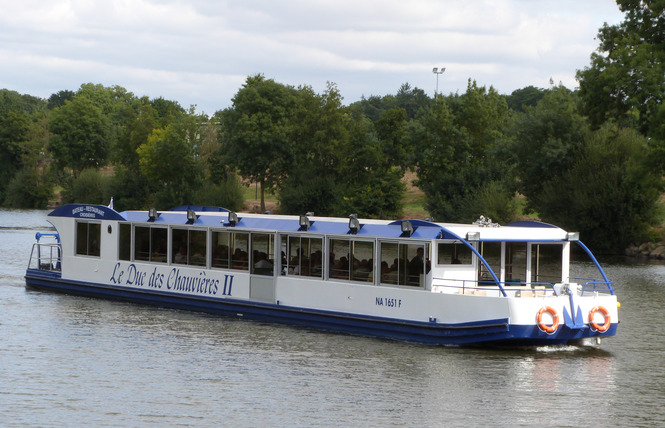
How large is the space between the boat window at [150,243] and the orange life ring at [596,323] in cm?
1289

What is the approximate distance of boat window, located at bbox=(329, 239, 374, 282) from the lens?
2388cm

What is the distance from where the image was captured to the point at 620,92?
A: 2041 inches

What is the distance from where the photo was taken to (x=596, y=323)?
2211cm

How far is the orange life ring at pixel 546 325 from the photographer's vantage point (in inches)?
835

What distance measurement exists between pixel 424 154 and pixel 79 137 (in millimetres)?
57228

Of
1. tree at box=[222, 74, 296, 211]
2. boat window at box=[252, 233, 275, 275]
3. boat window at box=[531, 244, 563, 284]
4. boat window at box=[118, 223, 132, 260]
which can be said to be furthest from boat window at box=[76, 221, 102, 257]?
tree at box=[222, 74, 296, 211]

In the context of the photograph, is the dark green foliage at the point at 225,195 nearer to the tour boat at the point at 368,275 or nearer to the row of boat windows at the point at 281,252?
the row of boat windows at the point at 281,252

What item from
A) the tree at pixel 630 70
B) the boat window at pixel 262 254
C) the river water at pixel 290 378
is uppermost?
the tree at pixel 630 70

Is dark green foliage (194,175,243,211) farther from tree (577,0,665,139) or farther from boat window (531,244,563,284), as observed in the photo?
boat window (531,244,563,284)

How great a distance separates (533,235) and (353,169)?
58394 mm

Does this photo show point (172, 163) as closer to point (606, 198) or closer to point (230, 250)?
point (606, 198)

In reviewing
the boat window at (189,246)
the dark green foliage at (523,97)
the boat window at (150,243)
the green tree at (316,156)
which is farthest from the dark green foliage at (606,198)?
the dark green foliage at (523,97)

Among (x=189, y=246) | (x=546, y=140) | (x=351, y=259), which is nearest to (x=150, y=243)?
(x=189, y=246)

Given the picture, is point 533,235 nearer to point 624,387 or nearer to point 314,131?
point 624,387
